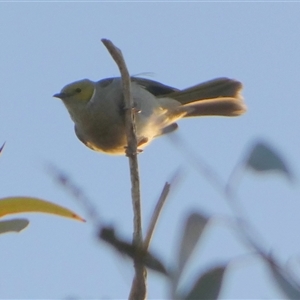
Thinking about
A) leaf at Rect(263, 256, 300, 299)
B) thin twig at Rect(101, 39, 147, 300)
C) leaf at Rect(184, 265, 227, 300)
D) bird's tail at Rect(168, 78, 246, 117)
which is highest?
leaf at Rect(263, 256, 300, 299)

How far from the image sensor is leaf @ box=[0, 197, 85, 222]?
3.65 ft

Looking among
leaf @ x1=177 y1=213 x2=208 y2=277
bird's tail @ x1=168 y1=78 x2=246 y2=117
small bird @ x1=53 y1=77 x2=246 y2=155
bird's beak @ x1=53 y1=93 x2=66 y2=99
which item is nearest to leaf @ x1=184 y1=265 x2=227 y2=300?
leaf @ x1=177 y1=213 x2=208 y2=277

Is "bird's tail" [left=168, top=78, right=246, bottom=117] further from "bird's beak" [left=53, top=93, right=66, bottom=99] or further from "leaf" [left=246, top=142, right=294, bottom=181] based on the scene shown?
"leaf" [left=246, top=142, right=294, bottom=181]

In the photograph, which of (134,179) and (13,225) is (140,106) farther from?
(13,225)

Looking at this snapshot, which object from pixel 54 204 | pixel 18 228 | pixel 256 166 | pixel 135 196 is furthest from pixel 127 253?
pixel 135 196

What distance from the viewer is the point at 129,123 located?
2.14m

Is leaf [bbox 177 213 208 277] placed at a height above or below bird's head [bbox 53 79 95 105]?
above

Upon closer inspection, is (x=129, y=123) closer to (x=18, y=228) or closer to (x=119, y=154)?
(x=18, y=228)

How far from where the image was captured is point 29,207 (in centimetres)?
115

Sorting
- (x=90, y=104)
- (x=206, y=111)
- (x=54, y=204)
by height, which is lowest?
(x=206, y=111)

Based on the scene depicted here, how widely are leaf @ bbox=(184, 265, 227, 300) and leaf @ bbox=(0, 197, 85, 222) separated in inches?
24.2

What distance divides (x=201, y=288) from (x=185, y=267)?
0.07 feet

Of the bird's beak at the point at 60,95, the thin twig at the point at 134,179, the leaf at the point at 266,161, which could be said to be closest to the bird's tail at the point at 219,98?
the bird's beak at the point at 60,95

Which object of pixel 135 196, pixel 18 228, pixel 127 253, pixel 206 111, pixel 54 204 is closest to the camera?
pixel 127 253
